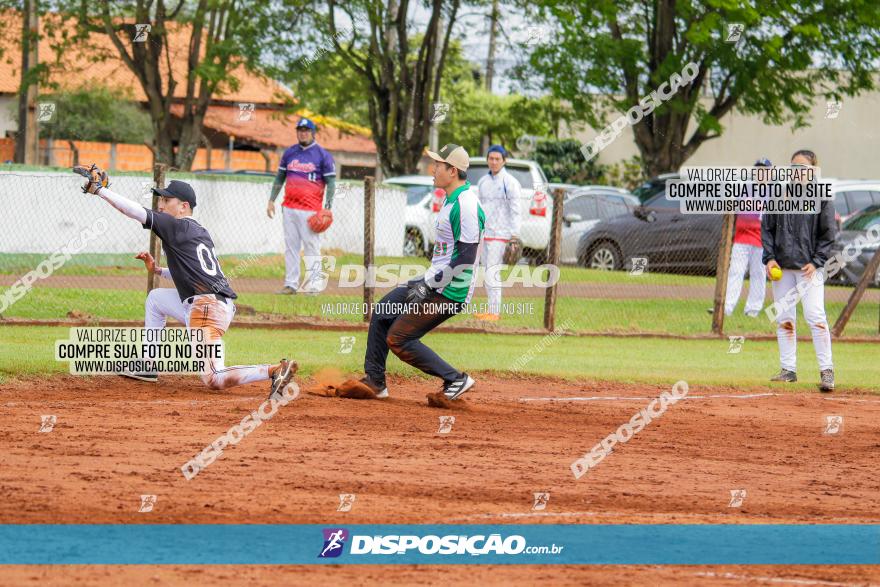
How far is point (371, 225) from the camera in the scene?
52.4 ft

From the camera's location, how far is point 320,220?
16500 millimetres

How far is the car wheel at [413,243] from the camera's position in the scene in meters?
25.0

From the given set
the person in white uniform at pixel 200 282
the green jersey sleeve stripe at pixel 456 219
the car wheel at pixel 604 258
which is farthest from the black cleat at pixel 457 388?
the car wheel at pixel 604 258

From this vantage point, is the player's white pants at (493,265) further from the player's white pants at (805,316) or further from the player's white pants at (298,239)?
the player's white pants at (805,316)

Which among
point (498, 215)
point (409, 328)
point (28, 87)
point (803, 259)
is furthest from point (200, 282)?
point (28, 87)

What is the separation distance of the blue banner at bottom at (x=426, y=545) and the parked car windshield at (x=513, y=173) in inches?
761

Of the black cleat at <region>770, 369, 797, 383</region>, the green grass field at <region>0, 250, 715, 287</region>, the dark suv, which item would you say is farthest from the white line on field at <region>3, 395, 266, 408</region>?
the dark suv

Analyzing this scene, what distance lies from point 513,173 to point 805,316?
14.0 metres

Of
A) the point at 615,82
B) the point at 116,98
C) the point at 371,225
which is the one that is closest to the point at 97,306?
the point at 371,225

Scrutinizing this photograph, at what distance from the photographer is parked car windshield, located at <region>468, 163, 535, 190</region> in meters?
25.9

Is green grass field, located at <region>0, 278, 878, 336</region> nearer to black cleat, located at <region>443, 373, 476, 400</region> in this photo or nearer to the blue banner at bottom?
black cleat, located at <region>443, 373, 476, 400</region>

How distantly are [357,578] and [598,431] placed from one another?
14.5 feet

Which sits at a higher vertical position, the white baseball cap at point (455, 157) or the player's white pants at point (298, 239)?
the white baseball cap at point (455, 157)

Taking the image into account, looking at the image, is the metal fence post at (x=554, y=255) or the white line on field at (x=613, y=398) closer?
the white line on field at (x=613, y=398)
